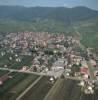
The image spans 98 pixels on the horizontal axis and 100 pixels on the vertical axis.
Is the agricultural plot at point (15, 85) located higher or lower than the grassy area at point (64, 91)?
higher

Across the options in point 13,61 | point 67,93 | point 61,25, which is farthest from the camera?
point 61,25

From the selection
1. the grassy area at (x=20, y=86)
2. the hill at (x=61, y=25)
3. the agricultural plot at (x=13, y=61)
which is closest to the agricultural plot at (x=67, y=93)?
the grassy area at (x=20, y=86)

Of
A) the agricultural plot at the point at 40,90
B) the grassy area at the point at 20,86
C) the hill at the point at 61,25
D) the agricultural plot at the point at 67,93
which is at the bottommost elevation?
the agricultural plot at the point at 67,93

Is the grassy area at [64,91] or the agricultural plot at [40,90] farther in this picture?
the grassy area at [64,91]

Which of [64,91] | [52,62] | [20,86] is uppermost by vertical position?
[52,62]

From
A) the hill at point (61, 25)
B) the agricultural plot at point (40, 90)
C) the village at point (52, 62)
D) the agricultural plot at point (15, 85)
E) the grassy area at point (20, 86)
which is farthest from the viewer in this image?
the hill at point (61, 25)

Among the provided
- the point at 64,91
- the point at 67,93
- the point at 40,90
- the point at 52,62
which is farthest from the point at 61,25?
the point at 67,93

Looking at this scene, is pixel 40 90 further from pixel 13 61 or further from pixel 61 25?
pixel 61 25

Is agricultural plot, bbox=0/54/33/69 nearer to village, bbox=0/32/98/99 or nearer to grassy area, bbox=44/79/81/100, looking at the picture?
village, bbox=0/32/98/99

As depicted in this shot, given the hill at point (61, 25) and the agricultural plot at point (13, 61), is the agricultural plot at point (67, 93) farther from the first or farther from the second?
the hill at point (61, 25)

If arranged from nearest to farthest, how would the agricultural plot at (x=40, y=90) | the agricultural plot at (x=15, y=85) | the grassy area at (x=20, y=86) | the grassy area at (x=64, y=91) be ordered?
1. the agricultural plot at (x=15, y=85)
2. the agricultural plot at (x=40, y=90)
3. the grassy area at (x=20, y=86)
4. the grassy area at (x=64, y=91)

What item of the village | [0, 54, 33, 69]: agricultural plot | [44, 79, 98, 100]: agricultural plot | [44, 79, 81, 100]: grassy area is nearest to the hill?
the village
